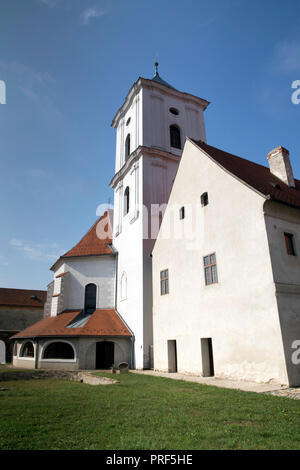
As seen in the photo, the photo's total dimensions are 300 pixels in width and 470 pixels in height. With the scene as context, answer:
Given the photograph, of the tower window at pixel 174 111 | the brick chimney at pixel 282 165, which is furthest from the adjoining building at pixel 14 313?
the brick chimney at pixel 282 165

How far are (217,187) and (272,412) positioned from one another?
11.0 meters

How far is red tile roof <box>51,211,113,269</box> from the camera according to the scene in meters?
28.2

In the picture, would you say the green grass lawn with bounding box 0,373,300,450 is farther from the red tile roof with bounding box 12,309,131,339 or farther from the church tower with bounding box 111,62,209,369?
the red tile roof with bounding box 12,309,131,339

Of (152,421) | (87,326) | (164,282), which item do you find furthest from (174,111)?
(152,421)

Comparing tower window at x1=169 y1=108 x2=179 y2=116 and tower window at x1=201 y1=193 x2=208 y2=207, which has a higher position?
tower window at x1=169 y1=108 x2=179 y2=116

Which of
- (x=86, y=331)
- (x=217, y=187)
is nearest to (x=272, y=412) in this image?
(x=217, y=187)

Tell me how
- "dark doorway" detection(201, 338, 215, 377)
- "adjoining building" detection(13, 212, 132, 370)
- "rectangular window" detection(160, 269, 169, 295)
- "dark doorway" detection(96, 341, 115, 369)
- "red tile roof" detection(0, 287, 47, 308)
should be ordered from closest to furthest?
1. "dark doorway" detection(201, 338, 215, 377)
2. "rectangular window" detection(160, 269, 169, 295)
3. "adjoining building" detection(13, 212, 132, 370)
4. "dark doorway" detection(96, 341, 115, 369)
5. "red tile roof" detection(0, 287, 47, 308)

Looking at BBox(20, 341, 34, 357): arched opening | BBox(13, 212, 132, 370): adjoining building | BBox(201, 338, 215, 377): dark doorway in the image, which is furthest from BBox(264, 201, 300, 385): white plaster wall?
BBox(20, 341, 34, 357): arched opening

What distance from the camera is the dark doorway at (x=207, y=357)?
49.9 feet

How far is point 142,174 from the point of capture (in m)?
25.2

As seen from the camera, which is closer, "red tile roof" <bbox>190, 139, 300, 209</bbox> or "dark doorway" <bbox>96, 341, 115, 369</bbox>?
"red tile roof" <bbox>190, 139, 300, 209</bbox>

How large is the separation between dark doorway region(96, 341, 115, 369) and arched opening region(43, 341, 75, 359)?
222cm

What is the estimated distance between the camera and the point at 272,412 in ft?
22.5
